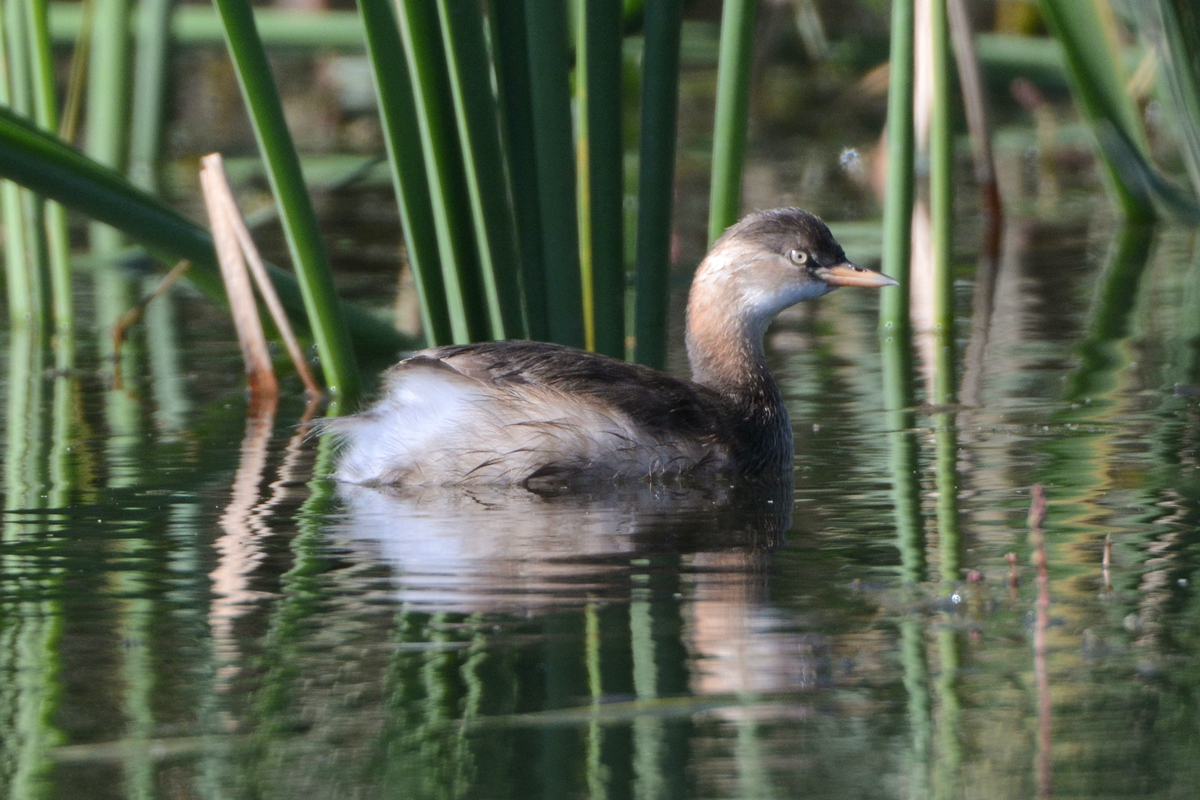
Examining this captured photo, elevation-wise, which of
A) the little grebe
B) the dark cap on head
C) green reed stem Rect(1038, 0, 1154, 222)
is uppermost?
green reed stem Rect(1038, 0, 1154, 222)

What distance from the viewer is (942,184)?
6.95 m

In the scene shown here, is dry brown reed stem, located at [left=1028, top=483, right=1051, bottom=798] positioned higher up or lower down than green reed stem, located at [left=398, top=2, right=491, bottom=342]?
lower down

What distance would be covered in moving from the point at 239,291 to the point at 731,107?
6.16ft

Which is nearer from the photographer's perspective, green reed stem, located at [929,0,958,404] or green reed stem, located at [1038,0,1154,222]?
green reed stem, located at [929,0,958,404]

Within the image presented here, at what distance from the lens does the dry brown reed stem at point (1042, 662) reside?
9.73 feet

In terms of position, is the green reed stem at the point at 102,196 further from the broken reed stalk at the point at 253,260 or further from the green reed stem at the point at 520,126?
the green reed stem at the point at 520,126

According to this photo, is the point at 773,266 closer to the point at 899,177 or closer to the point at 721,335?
the point at 721,335

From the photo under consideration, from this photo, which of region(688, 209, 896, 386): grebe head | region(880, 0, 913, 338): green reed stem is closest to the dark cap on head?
region(688, 209, 896, 386): grebe head

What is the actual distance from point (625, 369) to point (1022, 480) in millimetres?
1150

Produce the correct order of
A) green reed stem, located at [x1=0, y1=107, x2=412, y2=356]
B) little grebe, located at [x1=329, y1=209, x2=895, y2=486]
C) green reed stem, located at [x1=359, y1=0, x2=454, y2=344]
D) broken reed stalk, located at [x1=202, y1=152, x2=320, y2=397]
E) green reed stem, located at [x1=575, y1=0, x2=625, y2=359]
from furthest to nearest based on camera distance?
broken reed stalk, located at [x1=202, y1=152, x2=320, y2=397], green reed stem, located at [x1=575, y1=0, x2=625, y2=359], green reed stem, located at [x1=359, y1=0, x2=454, y2=344], little grebe, located at [x1=329, y1=209, x2=895, y2=486], green reed stem, located at [x1=0, y1=107, x2=412, y2=356]

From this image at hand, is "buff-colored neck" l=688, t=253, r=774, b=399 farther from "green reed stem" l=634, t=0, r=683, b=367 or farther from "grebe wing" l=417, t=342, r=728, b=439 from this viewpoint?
"grebe wing" l=417, t=342, r=728, b=439

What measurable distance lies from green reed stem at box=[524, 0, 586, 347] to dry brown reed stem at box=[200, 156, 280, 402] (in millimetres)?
1340

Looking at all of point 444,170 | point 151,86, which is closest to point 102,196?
point 444,170

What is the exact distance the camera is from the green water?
3055 millimetres
